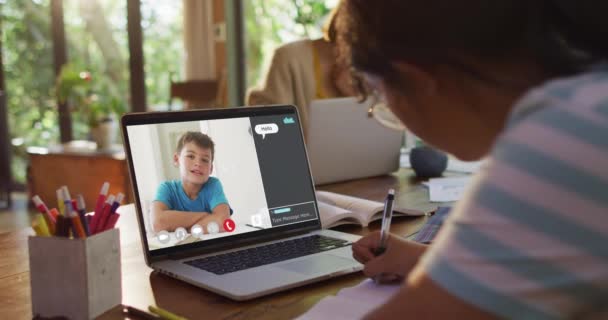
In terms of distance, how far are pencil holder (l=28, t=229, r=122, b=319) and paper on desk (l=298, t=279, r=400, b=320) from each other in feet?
0.79

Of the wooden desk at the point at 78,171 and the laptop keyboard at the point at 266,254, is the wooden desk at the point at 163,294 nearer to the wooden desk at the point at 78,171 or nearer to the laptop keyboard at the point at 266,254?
the laptop keyboard at the point at 266,254

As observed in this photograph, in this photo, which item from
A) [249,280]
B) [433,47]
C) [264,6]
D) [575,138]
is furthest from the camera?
[264,6]

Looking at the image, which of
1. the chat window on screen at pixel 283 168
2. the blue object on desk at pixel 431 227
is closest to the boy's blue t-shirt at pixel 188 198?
the chat window on screen at pixel 283 168

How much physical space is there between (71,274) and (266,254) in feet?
1.10

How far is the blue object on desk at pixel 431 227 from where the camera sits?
1.12m

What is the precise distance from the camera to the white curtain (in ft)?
15.5

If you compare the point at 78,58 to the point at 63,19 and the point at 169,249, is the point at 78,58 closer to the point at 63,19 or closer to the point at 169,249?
the point at 63,19

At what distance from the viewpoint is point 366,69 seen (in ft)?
1.94

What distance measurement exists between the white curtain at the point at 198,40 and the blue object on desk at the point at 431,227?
3.77 metres

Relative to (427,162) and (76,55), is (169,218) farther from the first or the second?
(76,55)

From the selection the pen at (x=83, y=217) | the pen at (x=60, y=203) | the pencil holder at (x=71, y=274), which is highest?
the pen at (x=60, y=203)

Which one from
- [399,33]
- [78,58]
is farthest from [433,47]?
[78,58]

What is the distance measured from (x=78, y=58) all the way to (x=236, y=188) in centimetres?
437

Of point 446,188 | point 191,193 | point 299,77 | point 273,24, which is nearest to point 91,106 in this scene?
Result: point 273,24
